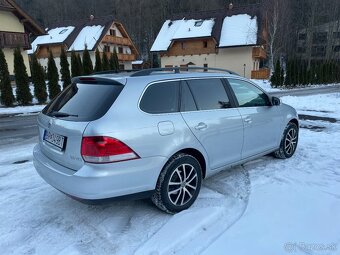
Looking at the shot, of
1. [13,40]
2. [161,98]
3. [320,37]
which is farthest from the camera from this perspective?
[320,37]

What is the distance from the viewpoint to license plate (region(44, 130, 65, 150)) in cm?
341

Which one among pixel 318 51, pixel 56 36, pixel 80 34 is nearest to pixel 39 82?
pixel 80 34

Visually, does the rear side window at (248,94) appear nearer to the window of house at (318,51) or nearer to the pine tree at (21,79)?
the pine tree at (21,79)

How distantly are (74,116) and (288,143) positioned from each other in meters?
3.97

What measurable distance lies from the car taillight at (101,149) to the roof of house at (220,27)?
39.8m

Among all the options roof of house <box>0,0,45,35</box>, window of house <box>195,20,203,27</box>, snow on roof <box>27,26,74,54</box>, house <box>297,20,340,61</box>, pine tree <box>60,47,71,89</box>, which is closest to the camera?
pine tree <box>60,47,71,89</box>

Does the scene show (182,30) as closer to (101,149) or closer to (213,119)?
(213,119)

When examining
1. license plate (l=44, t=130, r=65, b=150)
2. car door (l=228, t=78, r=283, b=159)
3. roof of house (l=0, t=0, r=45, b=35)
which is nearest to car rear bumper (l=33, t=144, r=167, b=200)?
license plate (l=44, t=130, r=65, b=150)

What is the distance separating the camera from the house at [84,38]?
46.0 metres

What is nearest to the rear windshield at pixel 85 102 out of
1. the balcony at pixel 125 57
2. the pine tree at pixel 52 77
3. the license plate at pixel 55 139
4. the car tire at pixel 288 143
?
the license plate at pixel 55 139

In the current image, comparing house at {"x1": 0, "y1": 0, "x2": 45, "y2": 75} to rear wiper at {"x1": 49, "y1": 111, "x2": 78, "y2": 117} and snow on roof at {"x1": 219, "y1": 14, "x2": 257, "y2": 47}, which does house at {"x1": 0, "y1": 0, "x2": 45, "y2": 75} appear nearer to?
snow on roof at {"x1": 219, "y1": 14, "x2": 257, "y2": 47}

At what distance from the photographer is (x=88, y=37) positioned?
46688 millimetres

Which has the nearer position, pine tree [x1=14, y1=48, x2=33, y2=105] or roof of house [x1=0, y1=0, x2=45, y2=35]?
pine tree [x1=14, y1=48, x2=33, y2=105]

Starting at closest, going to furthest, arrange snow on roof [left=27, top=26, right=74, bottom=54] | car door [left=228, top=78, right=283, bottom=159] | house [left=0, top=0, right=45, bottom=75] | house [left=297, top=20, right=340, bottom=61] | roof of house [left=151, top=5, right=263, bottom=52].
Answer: car door [left=228, top=78, right=283, bottom=159] < house [left=0, top=0, right=45, bottom=75] < roof of house [left=151, top=5, right=263, bottom=52] < snow on roof [left=27, top=26, right=74, bottom=54] < house [left=297, top=20, right=340, bottom=61]
